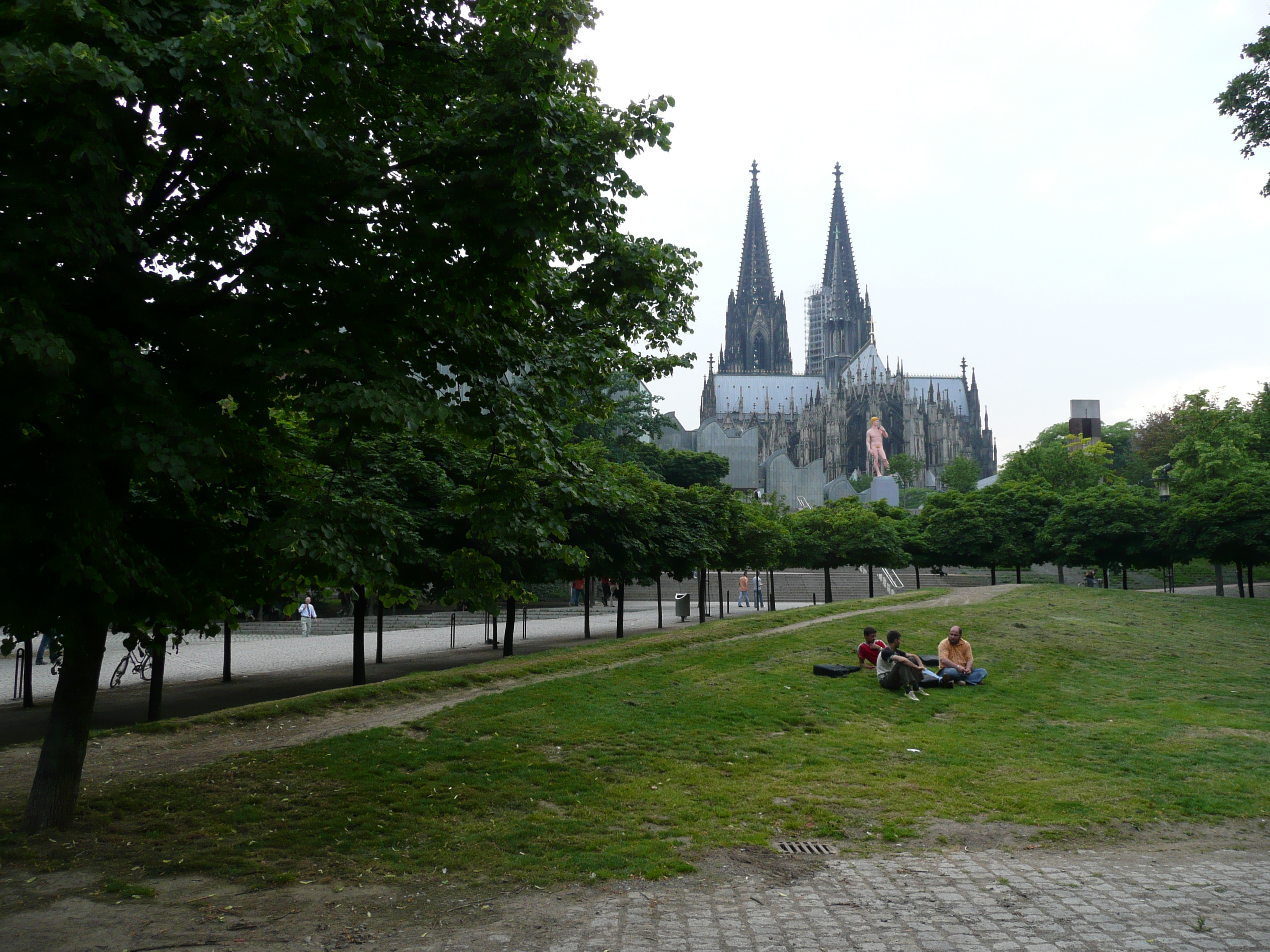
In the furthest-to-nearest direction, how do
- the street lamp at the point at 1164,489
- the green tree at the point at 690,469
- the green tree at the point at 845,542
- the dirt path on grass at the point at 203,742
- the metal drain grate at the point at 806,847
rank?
the green tree at the point at 690,469 → the street lamp at the point at 1164,489 → the green tree at the point at 845,542 → the dirt path on grass at the point at 203,742 → the metal drain grate at the point at 806,847

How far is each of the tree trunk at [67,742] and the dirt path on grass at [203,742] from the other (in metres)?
1.17

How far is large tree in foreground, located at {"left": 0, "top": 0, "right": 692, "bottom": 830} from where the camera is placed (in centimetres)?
530

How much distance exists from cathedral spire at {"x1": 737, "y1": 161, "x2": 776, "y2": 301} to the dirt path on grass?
134949 millimetres

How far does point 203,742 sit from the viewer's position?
10055 mm

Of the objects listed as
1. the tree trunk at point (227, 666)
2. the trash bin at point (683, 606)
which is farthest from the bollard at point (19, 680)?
the trash bin at point (683, 606)

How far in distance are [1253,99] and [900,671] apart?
10.8m

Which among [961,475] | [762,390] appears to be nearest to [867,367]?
[762,390]

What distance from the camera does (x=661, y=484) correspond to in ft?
89.8

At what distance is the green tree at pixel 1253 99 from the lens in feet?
47.0

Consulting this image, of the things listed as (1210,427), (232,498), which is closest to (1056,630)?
(232,498)

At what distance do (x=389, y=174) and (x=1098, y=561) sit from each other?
3616cm

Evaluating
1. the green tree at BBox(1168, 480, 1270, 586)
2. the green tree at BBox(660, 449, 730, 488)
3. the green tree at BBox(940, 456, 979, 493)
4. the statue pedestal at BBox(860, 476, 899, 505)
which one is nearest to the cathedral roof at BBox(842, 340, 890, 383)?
the green tree at BBox(940, 456, 979, 493)

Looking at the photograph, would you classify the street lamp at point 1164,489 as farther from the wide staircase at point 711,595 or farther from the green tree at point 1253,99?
the green tree at point 1253,99

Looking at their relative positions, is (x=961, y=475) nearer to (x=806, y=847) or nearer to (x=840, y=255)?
(x=840, y=255)
